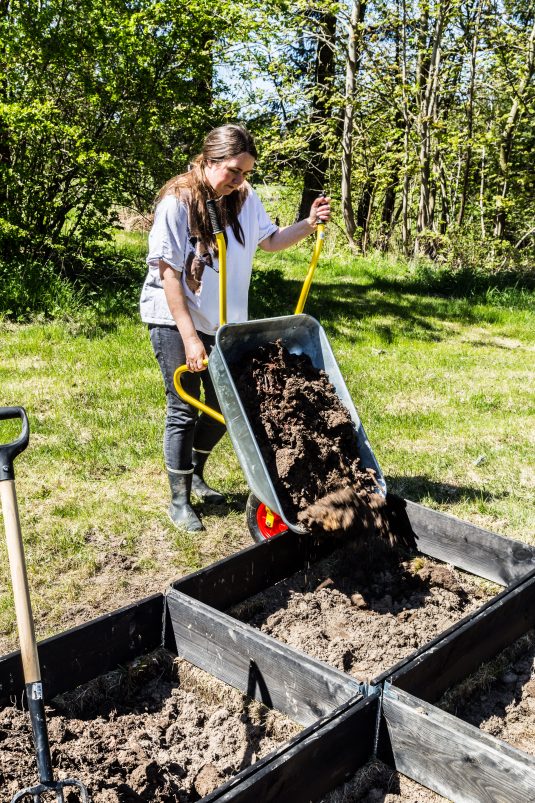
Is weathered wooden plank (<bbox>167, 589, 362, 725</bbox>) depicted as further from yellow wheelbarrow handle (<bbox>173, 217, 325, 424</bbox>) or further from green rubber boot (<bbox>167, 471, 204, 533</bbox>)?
green rubber boot (<bbox>167, 471, 204, 533</bbox>)

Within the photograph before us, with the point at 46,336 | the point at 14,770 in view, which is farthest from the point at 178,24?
the point at 14,770

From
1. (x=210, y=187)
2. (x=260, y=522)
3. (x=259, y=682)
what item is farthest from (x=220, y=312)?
(x=259, y=682)

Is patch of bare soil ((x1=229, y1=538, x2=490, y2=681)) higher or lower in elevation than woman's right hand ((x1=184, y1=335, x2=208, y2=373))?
lower

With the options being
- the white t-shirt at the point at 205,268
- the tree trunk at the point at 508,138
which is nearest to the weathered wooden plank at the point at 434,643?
the white t-shirt at the point at 205,268

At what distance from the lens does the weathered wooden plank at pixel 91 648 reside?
2766 mm

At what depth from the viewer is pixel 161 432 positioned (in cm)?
557

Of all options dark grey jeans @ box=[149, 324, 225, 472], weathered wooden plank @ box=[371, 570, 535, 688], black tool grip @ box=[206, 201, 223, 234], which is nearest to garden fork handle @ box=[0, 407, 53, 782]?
weathered wooden plank @ box=[371, 570, 535, 688]

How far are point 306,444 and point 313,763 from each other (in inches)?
58.8

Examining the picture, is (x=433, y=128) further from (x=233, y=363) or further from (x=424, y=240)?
(x=233, y=363)

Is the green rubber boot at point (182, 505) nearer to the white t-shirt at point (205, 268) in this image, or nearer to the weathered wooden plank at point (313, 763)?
the white t-shirt at point (205, 268)

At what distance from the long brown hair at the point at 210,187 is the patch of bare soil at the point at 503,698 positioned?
2209 mm

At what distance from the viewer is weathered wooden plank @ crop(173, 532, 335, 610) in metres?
3.40

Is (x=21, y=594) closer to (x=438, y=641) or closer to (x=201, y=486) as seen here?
(x=438, y=641)

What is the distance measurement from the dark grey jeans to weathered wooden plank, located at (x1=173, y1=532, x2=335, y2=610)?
2.43 feet
